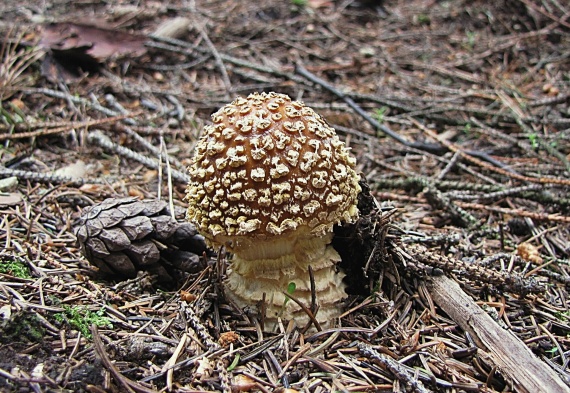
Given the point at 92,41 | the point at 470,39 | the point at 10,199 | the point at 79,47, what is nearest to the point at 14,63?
the point at 79,47

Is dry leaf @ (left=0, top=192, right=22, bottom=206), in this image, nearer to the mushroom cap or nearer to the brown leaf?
the mushroom cap

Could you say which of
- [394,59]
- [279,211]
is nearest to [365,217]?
[279,211]

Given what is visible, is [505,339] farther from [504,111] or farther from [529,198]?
[504,111]

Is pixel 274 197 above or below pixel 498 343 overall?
above

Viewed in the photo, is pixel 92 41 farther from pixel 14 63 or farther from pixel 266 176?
pixel 266 176

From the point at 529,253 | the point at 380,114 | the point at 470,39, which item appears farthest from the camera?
the point at 470,39
